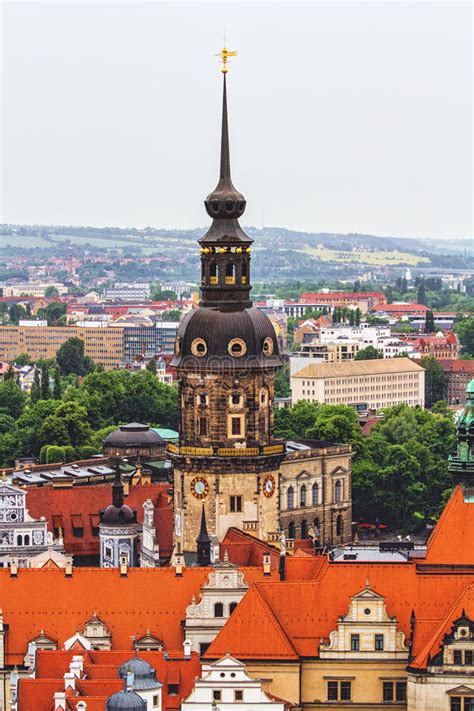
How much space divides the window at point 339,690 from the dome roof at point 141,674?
7483 millimetres

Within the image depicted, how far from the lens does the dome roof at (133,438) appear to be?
502 ft

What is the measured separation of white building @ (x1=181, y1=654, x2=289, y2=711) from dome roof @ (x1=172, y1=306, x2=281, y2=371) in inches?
878

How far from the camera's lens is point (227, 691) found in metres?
80.2

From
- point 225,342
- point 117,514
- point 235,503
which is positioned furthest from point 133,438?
point 225,342

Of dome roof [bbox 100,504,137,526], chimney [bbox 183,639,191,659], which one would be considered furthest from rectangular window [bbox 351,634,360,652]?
dome roof [bbox 100,504,137,526]

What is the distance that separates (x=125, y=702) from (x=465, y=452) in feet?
69.6

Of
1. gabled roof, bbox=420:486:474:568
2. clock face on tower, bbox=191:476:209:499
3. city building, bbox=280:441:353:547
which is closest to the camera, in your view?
gabled roof, bbox=420:486:474:568

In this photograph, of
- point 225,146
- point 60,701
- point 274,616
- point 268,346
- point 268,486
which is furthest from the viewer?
point 225,146

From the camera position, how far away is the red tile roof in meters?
122

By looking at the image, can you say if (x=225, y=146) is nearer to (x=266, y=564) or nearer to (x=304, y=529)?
(x=266, y=564)

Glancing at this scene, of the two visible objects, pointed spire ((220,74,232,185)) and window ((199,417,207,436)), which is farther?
pointed spire ((220,74,232,185))

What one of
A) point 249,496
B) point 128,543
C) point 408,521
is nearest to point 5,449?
point 408,521

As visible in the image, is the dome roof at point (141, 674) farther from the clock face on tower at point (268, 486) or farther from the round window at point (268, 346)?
the round window at point (268, 346)

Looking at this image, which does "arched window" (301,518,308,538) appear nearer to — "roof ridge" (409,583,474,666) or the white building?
"roof ridge" (409,583,474,666)
